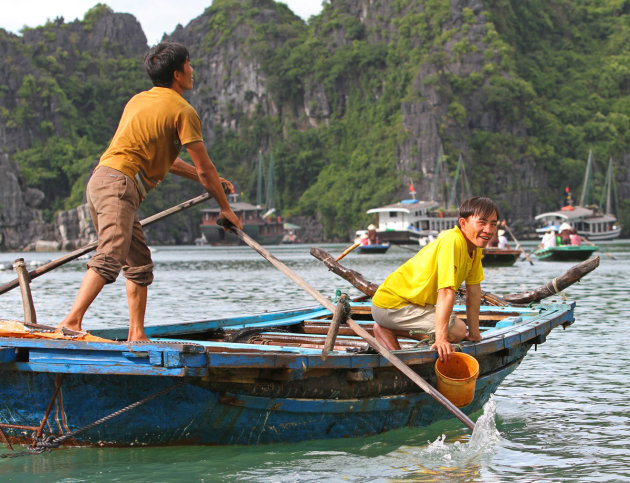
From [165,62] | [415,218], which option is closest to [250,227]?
[415,218]

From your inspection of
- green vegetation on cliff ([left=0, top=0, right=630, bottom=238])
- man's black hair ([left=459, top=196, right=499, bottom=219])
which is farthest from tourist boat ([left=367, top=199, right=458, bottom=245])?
man's black hair ([left=459, top=196, right=499, bottom=219])

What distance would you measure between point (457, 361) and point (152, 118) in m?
2.75

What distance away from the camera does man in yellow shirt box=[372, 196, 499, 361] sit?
605cm

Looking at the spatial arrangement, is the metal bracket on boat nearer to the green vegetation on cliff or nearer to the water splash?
the water splash

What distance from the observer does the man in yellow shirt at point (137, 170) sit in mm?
5520

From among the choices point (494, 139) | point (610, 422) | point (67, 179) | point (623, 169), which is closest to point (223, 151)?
point (67, 179)

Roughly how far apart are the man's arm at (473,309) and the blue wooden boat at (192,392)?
0.57 ft

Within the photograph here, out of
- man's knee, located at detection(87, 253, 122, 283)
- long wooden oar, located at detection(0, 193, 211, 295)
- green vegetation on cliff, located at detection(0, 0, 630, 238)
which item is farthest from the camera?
green vegetation on cliff, located at detection(0, 0, 630, 238)

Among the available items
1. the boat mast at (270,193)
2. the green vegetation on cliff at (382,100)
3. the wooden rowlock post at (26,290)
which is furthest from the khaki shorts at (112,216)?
the boat mast at (270,193)

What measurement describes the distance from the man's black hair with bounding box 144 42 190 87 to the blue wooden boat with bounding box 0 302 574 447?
1.75 meters

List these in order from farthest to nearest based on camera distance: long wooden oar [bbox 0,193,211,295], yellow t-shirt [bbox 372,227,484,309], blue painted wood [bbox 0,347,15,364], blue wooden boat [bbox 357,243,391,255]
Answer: blue wooden boat [bbox 357,243,391,255] < long wooden oar [bbox 0,193,211,295] < yellow t-shirt [bbox 372,227,484,309] < blue painted wood [bbox 0,347,15,364]

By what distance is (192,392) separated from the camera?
209 inches

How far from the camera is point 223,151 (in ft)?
431

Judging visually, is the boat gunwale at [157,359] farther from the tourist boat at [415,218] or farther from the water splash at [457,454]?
the tourist boat at [415,218]
